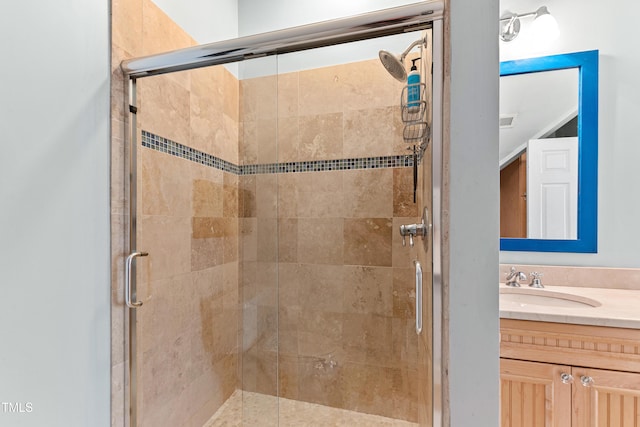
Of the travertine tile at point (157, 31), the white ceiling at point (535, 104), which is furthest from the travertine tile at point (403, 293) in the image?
the travertine tile at point (157, 31)

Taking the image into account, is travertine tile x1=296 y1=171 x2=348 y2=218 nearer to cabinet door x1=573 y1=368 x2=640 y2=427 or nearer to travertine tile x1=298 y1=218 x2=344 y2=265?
travertine tile x1=298 y1=218 x2=344 y2=265

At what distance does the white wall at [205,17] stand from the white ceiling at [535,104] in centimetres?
163

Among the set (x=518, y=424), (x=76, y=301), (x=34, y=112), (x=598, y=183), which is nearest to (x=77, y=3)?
(x=34, y=112)

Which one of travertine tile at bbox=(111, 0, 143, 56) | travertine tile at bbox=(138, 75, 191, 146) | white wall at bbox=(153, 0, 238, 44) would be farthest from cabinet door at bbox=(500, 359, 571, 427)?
white wall at bbox=(153, 0, 238, 44)

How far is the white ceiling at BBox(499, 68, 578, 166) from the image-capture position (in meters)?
1.58

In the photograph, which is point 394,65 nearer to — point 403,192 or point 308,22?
point 403,192

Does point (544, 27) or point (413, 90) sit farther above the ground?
point (544, 27)

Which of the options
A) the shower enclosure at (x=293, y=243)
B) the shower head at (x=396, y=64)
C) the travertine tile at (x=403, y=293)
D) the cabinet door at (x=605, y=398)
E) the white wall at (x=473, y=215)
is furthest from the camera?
the travertine tile at (x=403, y=293)

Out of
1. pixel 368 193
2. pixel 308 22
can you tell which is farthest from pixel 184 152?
pixel 308 22

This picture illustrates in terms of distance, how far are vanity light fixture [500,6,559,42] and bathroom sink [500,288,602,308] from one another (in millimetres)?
1275

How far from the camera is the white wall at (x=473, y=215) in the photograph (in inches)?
28.9

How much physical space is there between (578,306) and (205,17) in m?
2.32

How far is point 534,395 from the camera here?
1147 millimetres

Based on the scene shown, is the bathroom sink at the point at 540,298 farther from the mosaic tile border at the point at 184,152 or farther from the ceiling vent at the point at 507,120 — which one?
the mosaic tile border at the point at 184,152
